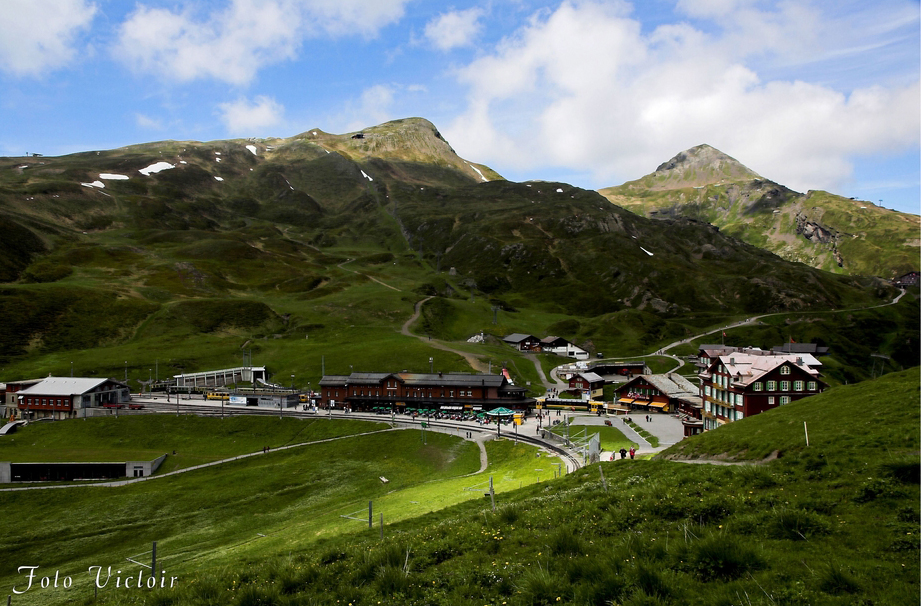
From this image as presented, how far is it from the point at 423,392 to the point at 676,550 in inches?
4076

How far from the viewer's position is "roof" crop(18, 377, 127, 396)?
364 feet

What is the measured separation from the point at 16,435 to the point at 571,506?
Answer: 391ft

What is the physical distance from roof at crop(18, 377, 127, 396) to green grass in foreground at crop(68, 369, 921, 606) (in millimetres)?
119538

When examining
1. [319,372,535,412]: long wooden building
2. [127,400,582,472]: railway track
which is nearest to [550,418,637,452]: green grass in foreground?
[127,400,582,472]: railway track

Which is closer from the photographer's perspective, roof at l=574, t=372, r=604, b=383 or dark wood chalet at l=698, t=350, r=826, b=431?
dark wood chalet at l=698, t=350, r=826, b=431

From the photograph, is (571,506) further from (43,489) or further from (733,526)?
(43,489)

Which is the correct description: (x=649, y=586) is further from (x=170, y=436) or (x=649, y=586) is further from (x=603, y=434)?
(x=170, y=436)

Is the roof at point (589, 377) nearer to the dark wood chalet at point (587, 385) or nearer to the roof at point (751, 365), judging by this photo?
the dark wood chalet at point (587, 385)

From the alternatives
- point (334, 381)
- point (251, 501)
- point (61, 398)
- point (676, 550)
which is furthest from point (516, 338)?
point (676, 550)

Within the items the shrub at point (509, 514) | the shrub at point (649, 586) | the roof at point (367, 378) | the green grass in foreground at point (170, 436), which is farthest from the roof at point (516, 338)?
the shrub at point (649, 586)

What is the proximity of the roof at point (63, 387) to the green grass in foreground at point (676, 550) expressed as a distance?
4706 inches

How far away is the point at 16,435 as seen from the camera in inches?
3880

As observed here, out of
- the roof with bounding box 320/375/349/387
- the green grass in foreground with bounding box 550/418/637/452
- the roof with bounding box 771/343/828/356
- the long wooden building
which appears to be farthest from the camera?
the roof with bounding box 771/343/828/356

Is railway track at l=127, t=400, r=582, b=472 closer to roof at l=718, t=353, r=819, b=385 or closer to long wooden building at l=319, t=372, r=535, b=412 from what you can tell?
long wooden building at l=319, t=372, r=535, b=412
